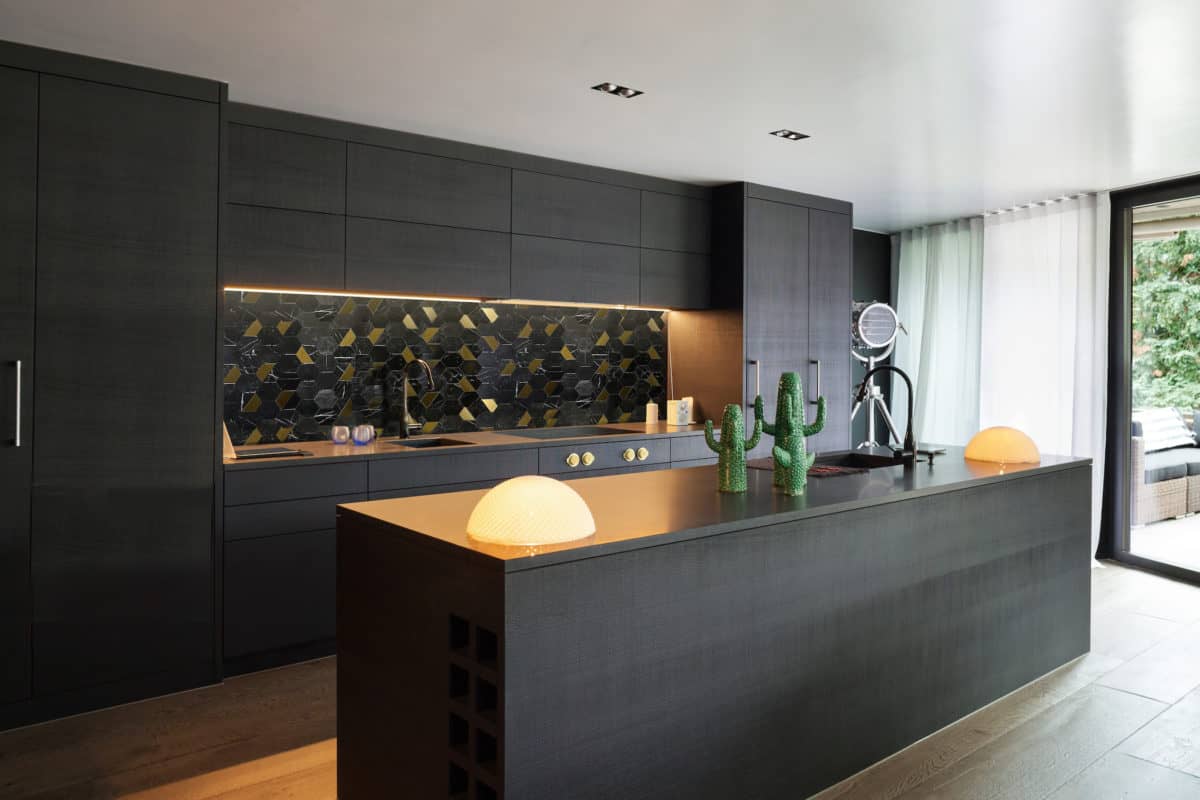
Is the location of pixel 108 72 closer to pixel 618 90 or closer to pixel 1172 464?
pixel 618 90

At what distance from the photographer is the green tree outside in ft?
16.4

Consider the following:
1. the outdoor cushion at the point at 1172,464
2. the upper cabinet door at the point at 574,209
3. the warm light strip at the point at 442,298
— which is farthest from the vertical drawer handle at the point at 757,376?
the outdoor cushion at the point at 1172,464

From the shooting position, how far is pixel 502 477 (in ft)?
13.8

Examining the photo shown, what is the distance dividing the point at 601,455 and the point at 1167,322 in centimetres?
355

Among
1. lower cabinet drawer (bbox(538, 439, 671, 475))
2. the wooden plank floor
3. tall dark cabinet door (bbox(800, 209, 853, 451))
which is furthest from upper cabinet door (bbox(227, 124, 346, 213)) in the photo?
tall dark cabinet door (bbox(800, 209, 853, 451))

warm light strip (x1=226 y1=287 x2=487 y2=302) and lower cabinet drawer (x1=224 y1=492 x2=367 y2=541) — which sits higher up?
Answer: warm light strip (x1=226 y1=287 x2=487 y2=302)

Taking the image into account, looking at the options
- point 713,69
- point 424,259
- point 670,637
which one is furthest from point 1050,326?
point 670,637

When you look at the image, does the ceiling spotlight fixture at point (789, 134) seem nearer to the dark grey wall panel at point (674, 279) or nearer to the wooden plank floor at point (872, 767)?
the dark grey wall panel at point (674, 279)

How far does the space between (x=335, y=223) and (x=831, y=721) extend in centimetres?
291

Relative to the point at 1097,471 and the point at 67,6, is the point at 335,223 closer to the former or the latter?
the point at 67,6

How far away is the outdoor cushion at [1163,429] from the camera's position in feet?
16.6

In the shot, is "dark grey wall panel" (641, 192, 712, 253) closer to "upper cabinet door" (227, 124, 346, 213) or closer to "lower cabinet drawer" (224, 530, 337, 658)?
"upper cabinet door" (227, 124, 346, 213)

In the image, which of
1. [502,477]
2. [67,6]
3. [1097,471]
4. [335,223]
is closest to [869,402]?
[1097,471]

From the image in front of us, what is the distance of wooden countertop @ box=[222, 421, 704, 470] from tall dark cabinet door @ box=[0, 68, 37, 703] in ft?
2.32
